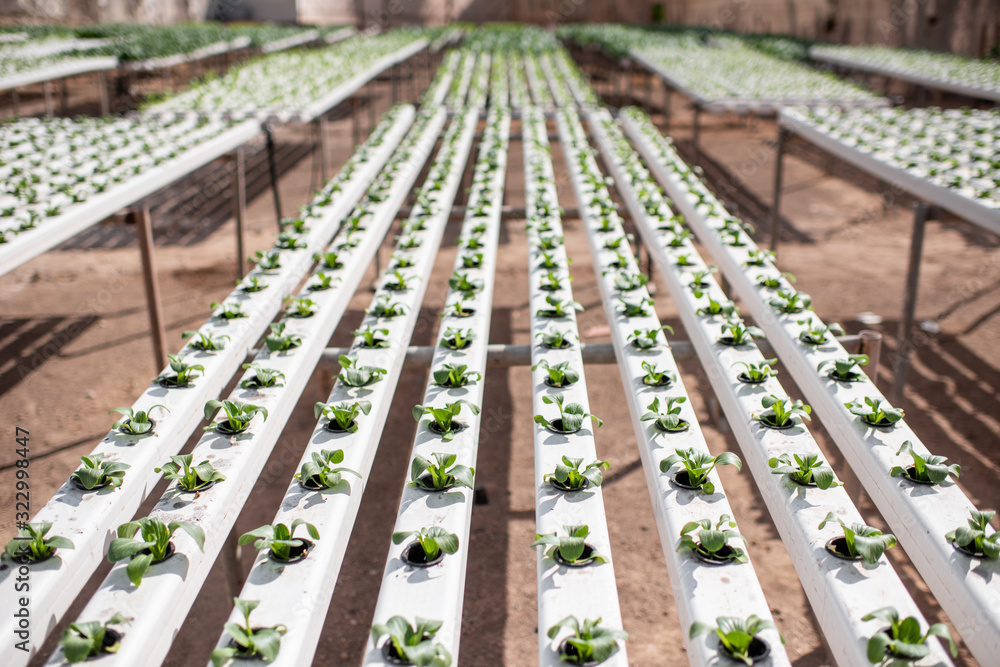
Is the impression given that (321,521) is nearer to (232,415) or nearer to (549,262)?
(232,415)

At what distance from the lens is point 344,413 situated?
9.27 ft

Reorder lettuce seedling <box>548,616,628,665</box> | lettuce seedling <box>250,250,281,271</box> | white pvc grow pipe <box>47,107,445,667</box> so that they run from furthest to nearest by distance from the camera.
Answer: lettuce seedling <box>250,250,281,271</box>, white pvc grow pipe <box>47,107,445,667</box>, lettuce seedling <box>548,616,628,665</box>

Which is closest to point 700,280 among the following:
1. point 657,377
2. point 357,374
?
point 657,377

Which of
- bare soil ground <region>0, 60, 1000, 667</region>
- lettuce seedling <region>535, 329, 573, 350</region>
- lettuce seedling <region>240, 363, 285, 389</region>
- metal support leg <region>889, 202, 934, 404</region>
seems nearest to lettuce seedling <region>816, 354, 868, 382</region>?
bare soil ground <region>0, 60, 1000, 667</region>

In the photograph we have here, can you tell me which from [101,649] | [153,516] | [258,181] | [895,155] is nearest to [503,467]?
[153,516]

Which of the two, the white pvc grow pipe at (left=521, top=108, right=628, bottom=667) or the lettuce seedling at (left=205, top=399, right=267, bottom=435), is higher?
the lettuce seedling at (left=205, top=399, right=267, bottom=435)

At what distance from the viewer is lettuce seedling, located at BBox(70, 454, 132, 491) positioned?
2451mm

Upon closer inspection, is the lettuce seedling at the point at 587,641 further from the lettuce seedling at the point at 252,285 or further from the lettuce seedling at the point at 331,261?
the lettuce seedling at the point at 331,261

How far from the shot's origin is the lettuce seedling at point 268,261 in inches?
174

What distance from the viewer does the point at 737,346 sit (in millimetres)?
3494

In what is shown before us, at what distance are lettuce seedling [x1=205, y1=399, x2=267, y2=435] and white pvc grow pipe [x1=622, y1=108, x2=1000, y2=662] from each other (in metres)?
2.18

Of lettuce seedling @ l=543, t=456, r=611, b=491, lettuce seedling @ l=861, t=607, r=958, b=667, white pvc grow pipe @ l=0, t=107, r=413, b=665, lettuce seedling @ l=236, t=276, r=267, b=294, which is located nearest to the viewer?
lettuce seedling @ l=861, t=607, r=958, b=667

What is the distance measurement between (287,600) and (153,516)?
1.92 feet

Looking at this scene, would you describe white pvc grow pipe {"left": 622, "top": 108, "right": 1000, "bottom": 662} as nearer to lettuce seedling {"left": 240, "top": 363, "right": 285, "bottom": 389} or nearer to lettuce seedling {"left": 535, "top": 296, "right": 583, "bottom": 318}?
lettuce seedling {"left": 535, "top": 296, "right": 583, "bottom": 318}
